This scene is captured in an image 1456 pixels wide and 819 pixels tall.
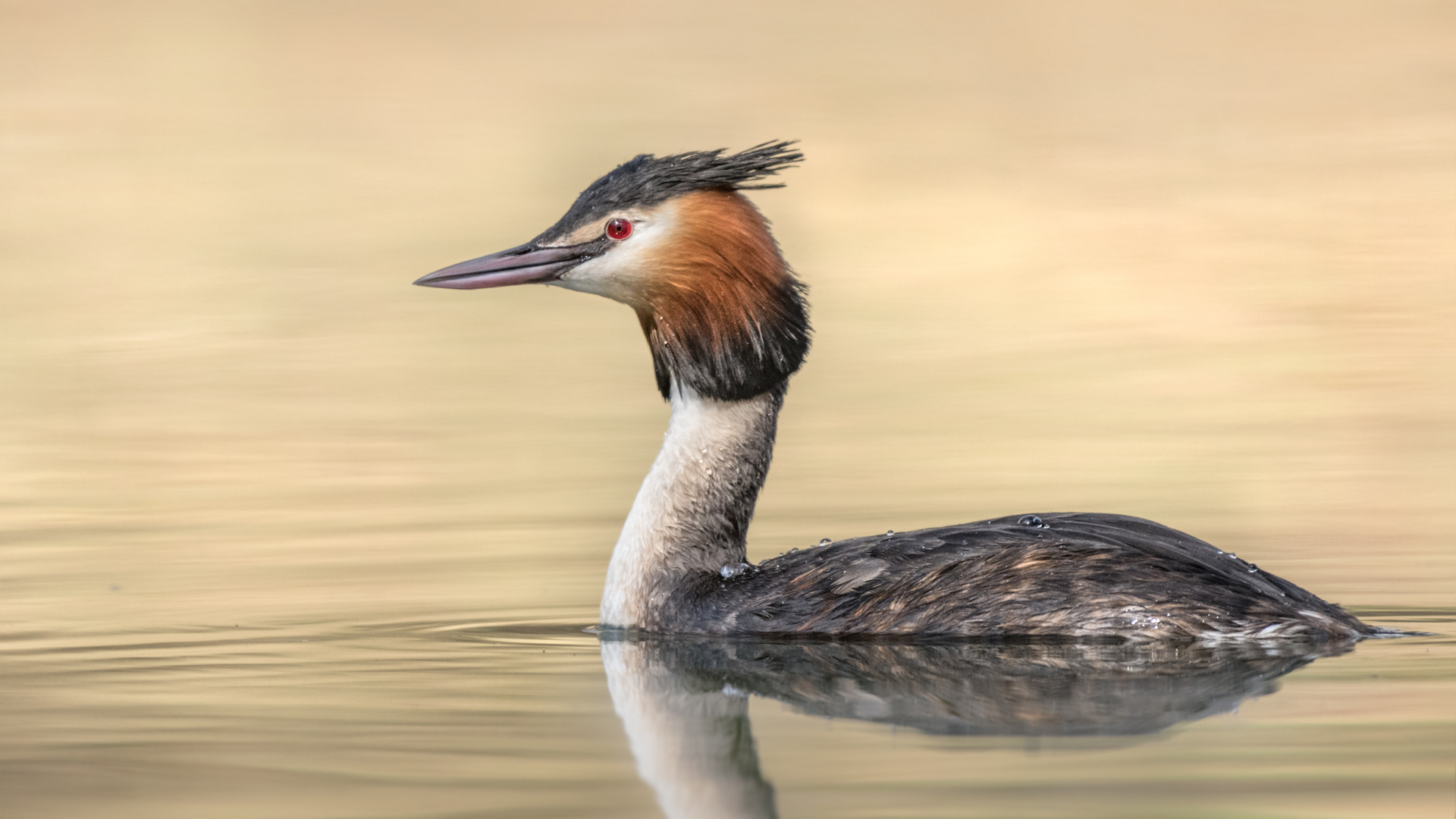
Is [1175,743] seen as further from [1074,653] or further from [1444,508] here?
[1444,508]

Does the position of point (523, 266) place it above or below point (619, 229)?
below

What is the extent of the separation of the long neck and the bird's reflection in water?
0.37 meters

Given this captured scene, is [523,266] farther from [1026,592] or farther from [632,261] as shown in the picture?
[1026,592]

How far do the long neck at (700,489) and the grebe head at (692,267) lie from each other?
9cm

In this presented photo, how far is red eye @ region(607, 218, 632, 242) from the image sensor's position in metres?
7.37

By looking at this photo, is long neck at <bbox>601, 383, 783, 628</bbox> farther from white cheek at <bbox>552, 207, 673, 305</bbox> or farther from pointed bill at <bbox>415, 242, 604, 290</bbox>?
pointed bill at <bbox>415, 242, 604, 290</bbox>

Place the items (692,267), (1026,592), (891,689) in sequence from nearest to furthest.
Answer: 1. (891,689)
2. (1026,592)
3. (692,267)

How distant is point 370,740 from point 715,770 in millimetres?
939

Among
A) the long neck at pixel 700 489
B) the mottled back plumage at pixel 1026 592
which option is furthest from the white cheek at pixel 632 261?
the mottled back plumage at pixel 1026 592

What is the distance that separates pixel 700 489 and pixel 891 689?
5.64ft

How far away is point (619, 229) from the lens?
7375 millimetres

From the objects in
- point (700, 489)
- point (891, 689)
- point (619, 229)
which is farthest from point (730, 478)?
point (891, 689)

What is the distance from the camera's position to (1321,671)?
5980mm

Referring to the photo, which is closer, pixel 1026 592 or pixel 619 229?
pixel 1026 592
